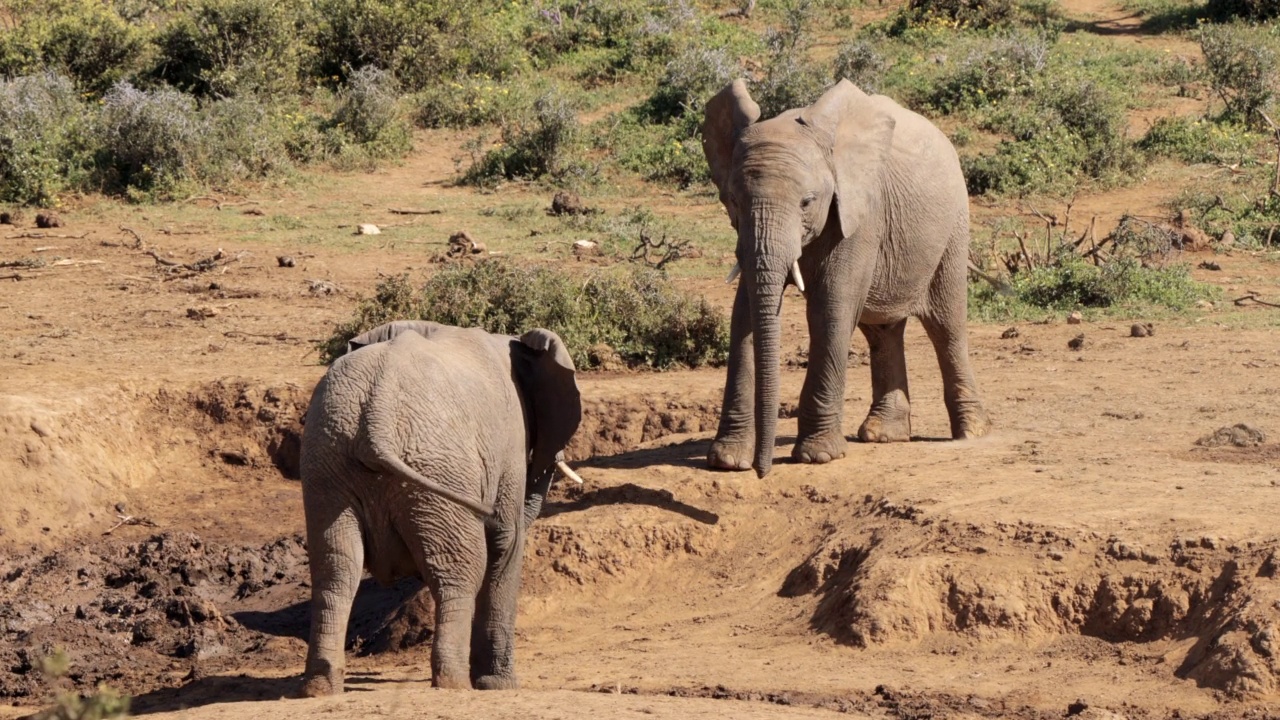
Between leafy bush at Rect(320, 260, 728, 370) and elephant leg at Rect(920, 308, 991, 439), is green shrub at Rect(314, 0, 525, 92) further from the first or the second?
elephant leg at Rect(920, 308, 991, 439)

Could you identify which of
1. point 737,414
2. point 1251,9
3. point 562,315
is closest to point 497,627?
point 737,414

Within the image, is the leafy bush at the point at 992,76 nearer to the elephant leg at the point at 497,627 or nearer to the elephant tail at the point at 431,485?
the elephant leg at the point at 497,627

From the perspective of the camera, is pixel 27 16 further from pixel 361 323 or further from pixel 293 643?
pixel 293 643

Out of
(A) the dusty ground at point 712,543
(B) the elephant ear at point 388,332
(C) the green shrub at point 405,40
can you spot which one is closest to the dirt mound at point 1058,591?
(A) the dusty ground at point 712,543

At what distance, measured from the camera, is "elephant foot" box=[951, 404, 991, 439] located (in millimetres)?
9336

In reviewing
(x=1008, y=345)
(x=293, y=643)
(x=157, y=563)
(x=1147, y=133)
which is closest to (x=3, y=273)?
(x=157, y=563)

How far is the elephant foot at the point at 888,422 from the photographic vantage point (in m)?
9.32

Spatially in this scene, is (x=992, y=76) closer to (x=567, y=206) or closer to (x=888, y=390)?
(x=567, y=206)

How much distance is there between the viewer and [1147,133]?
18234 mm

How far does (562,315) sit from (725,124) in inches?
136

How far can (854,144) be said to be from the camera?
8.56m

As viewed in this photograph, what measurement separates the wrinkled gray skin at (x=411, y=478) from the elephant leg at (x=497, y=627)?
152 mm

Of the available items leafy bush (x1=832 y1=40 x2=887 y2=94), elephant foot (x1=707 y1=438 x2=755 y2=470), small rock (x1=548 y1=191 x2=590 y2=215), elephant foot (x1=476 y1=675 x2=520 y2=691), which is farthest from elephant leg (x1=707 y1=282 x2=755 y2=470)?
leafy bush (x1=832 y1=40 x2=887 y2=94)

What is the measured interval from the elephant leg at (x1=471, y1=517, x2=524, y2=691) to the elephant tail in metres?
0.52
